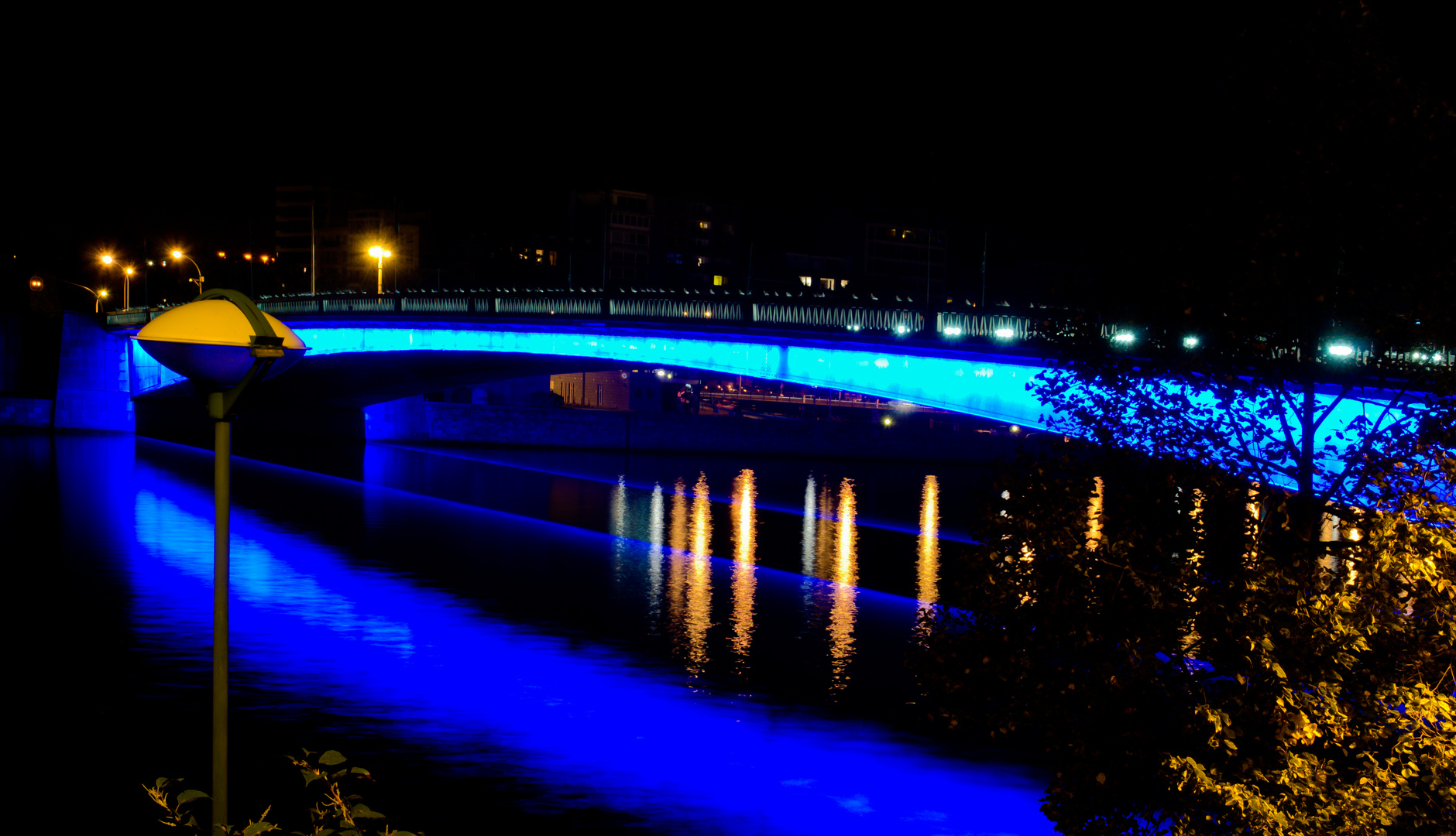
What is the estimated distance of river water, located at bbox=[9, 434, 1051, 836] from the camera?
1344cm

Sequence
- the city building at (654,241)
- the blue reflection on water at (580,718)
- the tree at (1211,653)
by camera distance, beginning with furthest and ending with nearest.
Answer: the city building at (654,241) → the blue reflection on water at (580,718) → the tree at (1211,653)

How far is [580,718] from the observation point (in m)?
16.4

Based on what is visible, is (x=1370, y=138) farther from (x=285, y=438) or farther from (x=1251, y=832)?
(x=285, y=438)

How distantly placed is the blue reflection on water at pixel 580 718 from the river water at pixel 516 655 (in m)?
0.06

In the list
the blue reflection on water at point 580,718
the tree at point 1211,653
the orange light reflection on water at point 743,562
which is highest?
the tree at point 1211,653

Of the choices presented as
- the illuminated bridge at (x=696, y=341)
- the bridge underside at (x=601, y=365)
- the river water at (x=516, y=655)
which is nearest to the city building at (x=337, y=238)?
the bridge underside at (x=601, y=365)

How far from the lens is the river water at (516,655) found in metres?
13.4

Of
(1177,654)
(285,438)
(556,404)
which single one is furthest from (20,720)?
(556,404)

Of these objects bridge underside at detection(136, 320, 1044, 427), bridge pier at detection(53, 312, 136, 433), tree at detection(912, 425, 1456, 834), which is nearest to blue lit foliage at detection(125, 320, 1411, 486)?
bridge underside at detection(136, 320, 1044, 427)

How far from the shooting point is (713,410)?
3228 inches

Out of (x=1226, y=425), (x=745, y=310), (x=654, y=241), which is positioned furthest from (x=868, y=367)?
(x=654, y=241)

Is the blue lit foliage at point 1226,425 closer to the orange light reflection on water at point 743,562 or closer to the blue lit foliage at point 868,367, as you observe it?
the blue lit foliage at point 868,367

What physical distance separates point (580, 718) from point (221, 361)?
11.5 metres

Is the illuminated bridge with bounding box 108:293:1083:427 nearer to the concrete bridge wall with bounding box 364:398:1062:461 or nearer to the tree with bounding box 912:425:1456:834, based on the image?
Result: the concrete bridge wall with bounding box 364:398:1062:461
